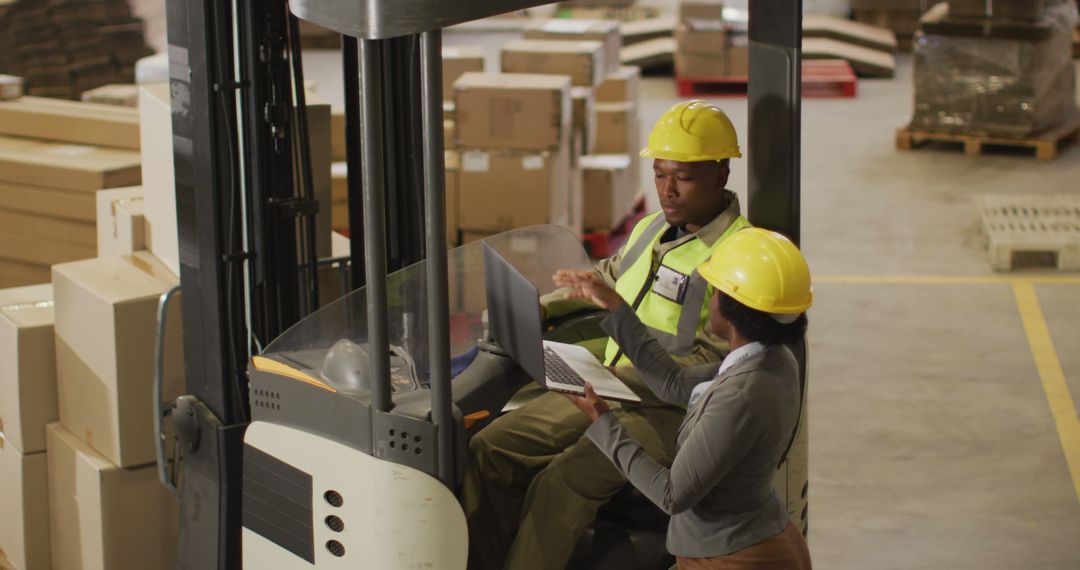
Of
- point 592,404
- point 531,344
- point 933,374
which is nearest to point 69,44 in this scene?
point 933,374

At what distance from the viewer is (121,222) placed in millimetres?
5289

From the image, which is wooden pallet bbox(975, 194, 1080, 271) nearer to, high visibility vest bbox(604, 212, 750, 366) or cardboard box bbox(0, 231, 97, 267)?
high visibility vest bbox(604, 212, 750, 366)

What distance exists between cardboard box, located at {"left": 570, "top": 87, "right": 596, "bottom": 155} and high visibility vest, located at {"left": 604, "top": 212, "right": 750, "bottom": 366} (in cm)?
484

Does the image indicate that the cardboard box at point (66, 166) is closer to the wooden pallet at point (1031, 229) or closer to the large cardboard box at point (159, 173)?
the large cardboard box at point (159, 173)

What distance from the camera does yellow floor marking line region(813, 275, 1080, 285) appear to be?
895 cm

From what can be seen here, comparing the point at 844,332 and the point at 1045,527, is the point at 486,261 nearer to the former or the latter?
the point at 1045,527

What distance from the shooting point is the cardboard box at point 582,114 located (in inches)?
356

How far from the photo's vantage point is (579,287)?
3600mm

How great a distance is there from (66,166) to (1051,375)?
17.1 feet

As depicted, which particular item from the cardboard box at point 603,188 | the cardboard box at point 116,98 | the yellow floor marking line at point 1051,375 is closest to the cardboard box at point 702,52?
the cardboard box at point 603,188

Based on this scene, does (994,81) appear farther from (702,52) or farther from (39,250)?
(39,250)

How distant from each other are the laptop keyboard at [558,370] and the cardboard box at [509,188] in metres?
4.71

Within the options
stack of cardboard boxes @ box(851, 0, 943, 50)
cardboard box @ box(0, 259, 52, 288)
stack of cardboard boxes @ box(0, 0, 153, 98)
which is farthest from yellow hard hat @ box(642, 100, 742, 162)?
stack of cardboard boxes @ box(851, 0, 943, 50)

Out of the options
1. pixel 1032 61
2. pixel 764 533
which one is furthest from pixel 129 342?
pixel 1032 61
